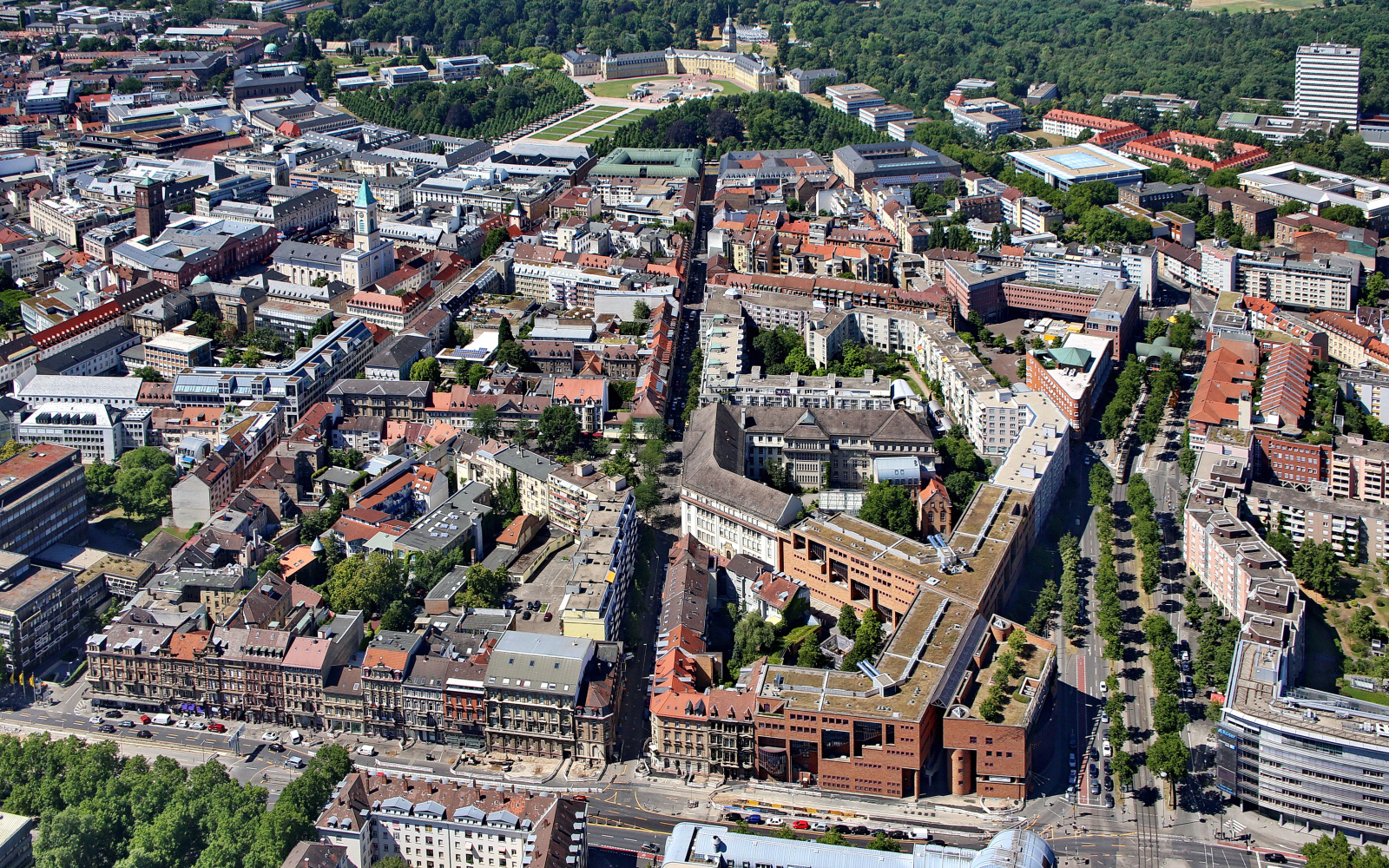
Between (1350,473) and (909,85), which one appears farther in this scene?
(909,85)

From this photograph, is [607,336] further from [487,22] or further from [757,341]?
[487,22]

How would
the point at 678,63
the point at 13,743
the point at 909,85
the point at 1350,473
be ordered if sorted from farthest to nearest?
the point at 678,63 → the point at 909,85 → the point at 1350,473 → the point at 13,743

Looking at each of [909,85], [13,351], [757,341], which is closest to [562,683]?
[757,341]

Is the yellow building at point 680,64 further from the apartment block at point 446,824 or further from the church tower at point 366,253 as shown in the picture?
the apartment block at point 446,824

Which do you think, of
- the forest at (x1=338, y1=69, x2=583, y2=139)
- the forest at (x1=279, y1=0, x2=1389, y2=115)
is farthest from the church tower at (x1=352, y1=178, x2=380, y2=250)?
the forest at (x1=279, y1=0, x2=1389, y2=115)

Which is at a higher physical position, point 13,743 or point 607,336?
point 607,336

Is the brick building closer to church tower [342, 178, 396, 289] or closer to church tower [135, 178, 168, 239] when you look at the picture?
church tower [342, 178, 396, 289]
